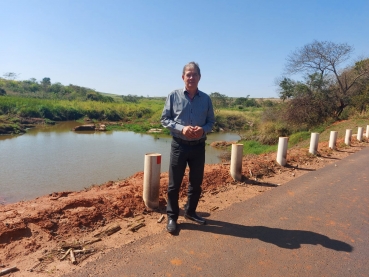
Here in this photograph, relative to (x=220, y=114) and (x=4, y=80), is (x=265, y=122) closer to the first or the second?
(x=220, y=114)

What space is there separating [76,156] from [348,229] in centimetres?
1502

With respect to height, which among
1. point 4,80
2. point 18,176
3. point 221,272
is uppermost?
point 4,80

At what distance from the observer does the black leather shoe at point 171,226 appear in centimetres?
353

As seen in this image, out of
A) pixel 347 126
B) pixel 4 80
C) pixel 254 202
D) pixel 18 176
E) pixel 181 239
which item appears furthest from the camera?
pixel 4 80

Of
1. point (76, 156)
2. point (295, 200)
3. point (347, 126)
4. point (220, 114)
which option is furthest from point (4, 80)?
point (295, 200)

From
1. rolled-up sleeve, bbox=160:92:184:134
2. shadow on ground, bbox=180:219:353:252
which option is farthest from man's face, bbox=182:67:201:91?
shadow on ground, bbox=180:219:353:252

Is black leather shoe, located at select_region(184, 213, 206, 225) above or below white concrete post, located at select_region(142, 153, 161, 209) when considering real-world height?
below

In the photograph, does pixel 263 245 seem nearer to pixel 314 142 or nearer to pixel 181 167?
pixel 181 167

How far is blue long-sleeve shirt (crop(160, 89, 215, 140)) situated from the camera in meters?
3.50

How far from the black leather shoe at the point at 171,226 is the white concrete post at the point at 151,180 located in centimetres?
66

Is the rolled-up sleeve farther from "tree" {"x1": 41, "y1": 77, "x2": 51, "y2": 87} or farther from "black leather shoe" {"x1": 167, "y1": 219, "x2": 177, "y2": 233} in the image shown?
"tree" {"x1": 41, "y1": 77, "x2": 51, "y2": 87}

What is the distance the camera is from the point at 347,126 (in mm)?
19328

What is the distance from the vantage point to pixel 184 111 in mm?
3496

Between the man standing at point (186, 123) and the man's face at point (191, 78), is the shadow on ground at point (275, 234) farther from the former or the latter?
the man's face at point (191, 78)
